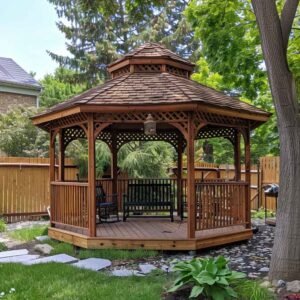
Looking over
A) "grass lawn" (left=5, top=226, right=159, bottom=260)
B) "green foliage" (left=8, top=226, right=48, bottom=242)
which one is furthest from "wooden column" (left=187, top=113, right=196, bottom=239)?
"green foliage" (left=8, top=226, right=48, bottom=242)

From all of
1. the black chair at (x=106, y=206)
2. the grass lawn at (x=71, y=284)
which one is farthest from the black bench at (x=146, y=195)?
the grass lawn at (x=71, y=284)

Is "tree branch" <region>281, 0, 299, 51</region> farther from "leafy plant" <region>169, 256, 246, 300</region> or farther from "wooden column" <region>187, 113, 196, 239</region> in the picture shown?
"leafy plant" <region>169, 256, 246, 300</region>

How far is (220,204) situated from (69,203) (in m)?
2.77

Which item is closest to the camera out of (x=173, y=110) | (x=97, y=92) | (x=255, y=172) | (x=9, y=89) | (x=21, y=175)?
(x=173, y=110)

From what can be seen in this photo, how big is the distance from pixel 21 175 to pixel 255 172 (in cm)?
731

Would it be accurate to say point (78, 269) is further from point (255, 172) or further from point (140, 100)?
point (255, 172)

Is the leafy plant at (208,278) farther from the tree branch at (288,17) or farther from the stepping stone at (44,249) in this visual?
the stepping stone at (44,249)

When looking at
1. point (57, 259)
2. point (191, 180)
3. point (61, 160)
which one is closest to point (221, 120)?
point (191, 180)

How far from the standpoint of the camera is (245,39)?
9602 mm

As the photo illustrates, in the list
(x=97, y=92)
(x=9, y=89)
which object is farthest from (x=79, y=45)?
(x=97, y=92)

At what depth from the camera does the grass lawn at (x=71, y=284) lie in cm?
421

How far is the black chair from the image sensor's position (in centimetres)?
846

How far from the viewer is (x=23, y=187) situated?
10844 mm

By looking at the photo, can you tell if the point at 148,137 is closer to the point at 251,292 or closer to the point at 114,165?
the point at 114,165
